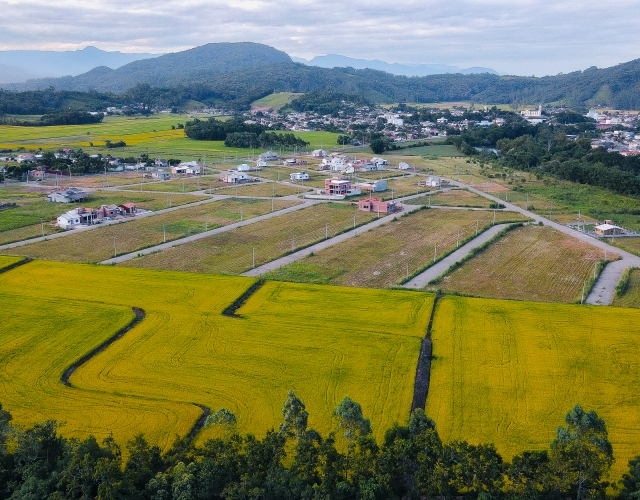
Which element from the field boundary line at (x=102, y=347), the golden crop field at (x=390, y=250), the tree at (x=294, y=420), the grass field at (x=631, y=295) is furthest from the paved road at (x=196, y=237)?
the grass field at (x=631, y=295)

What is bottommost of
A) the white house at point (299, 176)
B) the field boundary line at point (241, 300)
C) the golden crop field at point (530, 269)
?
the golden crop field at point (530, 269)

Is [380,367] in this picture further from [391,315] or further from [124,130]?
[124,130]

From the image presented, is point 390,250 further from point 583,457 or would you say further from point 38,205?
point 38,205

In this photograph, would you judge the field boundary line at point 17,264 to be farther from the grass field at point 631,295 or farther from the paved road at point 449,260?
the grass field at point 631,295

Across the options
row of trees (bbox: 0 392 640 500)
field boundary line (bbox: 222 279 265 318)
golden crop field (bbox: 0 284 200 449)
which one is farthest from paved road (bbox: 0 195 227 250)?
row of trees (bbox: 0 392 640 500)

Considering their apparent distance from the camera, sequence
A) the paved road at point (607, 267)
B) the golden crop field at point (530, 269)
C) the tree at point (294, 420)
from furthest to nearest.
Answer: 1. the golden crop field at point (530, 269)
2. the paved road at point (607, 267)
3. the tree at point (294, 420)

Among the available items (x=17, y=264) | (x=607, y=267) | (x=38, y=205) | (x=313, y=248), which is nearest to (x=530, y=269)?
(x=607, y=267)

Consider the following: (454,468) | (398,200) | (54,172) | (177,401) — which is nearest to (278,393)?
(177,401)

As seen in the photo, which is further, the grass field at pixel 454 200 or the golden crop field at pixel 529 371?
the grass field at pixel 454 200
